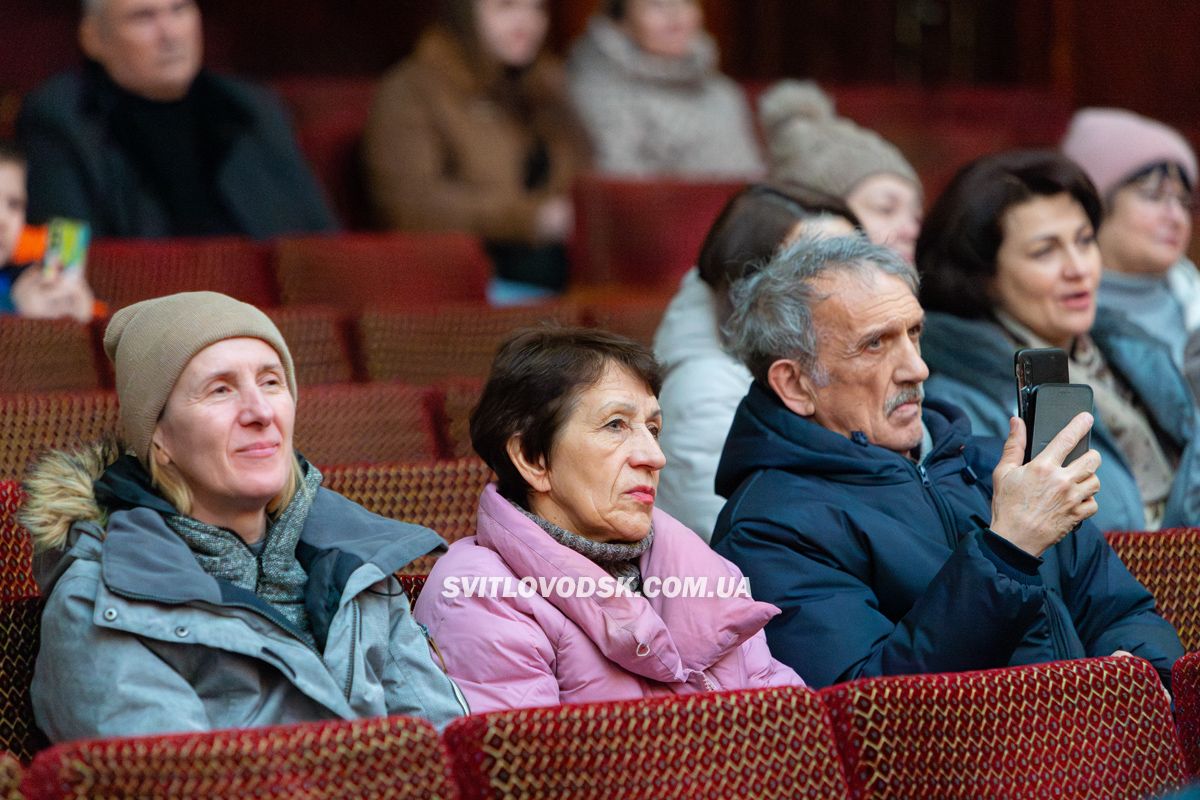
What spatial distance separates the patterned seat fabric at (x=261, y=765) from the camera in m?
1.48

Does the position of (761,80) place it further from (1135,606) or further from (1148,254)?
(1135,606)

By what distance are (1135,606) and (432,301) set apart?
6.57ft

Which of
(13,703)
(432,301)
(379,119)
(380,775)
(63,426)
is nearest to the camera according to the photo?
(380,775)

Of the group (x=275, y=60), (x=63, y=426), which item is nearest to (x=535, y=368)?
(x=63, y=426)

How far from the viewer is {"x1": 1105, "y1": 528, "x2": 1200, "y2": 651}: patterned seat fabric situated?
2482 millimetres

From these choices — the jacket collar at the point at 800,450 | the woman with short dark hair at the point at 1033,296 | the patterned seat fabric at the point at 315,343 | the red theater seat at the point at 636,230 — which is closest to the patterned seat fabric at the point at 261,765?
the jacket collar at the point at 800,450

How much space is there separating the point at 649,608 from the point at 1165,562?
0.93 metres

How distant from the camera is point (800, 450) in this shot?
2.27 m

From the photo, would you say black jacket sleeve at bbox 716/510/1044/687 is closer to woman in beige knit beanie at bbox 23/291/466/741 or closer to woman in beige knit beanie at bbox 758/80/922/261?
woman in beige knit beanie at bbox 23/291/466/741

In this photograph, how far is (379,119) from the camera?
15.8 ft

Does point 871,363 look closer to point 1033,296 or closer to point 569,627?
point 569,627

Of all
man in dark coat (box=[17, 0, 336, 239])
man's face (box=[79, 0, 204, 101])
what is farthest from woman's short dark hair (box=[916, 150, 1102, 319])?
Answer: man's face (box=[79, 0, 204, 101])

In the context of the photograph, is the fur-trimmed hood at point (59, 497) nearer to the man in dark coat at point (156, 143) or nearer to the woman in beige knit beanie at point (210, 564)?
the woman in beige knit beanie at point (210, 564)

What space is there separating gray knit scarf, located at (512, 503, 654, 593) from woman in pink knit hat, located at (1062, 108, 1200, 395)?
1.67 m
